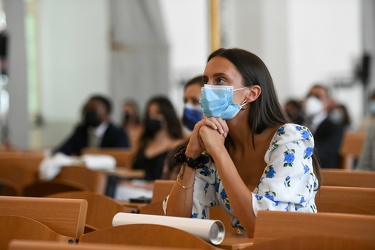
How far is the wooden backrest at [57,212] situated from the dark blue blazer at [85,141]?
585 cm

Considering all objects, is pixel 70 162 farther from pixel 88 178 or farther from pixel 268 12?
pixel 268 12

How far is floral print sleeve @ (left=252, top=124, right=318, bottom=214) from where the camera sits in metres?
2.92

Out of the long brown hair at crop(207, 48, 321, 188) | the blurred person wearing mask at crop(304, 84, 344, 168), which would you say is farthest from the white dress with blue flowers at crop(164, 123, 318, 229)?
the blurred person wearing mask at crop(304, 84, 344, 168)

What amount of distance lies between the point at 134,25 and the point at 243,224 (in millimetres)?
10777

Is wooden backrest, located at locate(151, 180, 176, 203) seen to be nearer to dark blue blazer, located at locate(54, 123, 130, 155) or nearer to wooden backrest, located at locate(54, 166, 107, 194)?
wooden backrest, located at locate(54, 166, 107, 194)

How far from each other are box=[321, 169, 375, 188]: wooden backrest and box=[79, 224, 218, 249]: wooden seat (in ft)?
5.69

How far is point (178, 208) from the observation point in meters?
3.24

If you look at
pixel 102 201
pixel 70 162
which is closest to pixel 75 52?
pixel 70 162

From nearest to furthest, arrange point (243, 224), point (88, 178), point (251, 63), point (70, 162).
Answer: point (243, 224), point (251, 63), point (88, 178), point (70, 162)

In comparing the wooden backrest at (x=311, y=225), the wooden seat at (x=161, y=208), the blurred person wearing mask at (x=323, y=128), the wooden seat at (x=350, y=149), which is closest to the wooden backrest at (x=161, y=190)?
the wooden seat at (x=161, y=208)

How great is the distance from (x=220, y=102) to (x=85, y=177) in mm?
2719

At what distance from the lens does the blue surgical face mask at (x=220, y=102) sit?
3.19 m

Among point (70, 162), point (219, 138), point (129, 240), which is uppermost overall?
point (219, 138)

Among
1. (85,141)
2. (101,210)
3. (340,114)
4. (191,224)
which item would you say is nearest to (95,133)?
(85,141)
